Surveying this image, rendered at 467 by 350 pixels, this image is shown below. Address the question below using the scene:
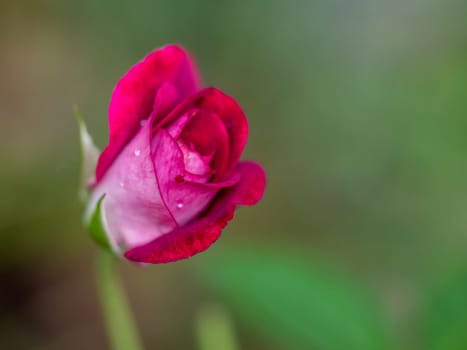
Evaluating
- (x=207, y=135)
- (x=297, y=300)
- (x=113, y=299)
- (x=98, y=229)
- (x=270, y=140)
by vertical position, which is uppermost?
(x=207, y=135)

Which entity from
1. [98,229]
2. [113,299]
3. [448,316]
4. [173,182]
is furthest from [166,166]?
[448,316]

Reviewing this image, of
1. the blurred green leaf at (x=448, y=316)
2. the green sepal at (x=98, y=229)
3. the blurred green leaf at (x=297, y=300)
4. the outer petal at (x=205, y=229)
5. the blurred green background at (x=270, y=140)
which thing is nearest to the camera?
the outer petal at (x=205, y=229)

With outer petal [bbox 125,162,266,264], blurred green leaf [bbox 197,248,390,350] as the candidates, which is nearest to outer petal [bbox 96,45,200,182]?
outer petal [bbox 125,162,266,264]

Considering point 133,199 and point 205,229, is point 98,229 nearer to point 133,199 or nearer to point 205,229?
point 133,199

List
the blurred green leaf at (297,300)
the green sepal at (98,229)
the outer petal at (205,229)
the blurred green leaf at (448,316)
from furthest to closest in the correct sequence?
1. the blurred green leaf at (297,300)
2. the blurred green leaf at (448,316)
3. the green sepal at (98,229)
4. the outer petal at (205,229)

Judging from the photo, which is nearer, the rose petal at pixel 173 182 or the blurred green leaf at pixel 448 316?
the rose petal at pixel 173 182

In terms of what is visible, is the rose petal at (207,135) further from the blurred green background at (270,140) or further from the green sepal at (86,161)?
the blurred green background at (270,140)

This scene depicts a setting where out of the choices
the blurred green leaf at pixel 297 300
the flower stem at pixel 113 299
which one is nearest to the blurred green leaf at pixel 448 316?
the blurred green leaf at pixel 297 300
